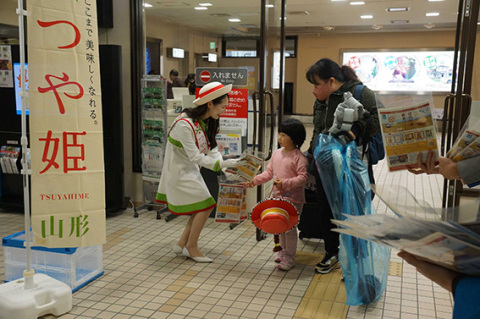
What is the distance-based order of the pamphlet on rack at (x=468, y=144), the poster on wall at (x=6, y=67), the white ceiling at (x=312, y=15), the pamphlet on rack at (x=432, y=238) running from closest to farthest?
1. the pamphlet on rack at (x=432, y=238)
2. the pamphlet on rack at (x=468, y=144)
3. the poster on wall at (x=6, y=67)
4. the white ceiling at (x=312, y=15)

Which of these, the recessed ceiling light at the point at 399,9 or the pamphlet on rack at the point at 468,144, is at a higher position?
the recessed ceiling light at the point at 399,9

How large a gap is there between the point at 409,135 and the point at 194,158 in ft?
6.47

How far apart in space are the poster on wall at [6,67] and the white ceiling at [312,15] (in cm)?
155

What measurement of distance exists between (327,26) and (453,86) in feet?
34.1

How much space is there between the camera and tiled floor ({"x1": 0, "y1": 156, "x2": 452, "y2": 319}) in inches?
114

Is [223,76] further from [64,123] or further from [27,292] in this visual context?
[27,292]

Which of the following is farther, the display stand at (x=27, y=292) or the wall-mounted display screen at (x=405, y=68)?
the wall-mounted display screen at (x=405, y=68)

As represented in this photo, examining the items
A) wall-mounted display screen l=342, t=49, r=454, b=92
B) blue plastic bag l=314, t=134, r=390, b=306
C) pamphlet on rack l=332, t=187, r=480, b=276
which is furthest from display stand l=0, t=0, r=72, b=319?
wall-mounted display screen l=342, t=49, r=454, b=92

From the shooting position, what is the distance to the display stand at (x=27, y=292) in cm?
262

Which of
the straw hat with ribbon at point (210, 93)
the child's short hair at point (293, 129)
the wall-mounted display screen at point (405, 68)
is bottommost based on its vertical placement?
the child's short hair at point (293, 129)

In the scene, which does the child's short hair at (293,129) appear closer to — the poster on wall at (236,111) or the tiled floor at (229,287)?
the tiled floor at (229,287)

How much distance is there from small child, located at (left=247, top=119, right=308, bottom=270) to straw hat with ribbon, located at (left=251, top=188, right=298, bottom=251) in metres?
0.14

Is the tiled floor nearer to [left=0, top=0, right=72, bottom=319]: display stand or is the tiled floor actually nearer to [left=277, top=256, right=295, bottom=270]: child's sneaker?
[left=277, top=256, right=295, bottom=270]: child's sneaker

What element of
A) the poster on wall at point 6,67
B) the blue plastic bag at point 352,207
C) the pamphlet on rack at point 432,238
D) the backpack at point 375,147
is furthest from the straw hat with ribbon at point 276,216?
the poster on wall at point 6,67
